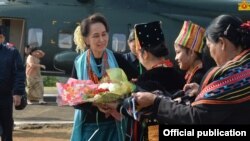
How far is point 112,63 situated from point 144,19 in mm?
7507

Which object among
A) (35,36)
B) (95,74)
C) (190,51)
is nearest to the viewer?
(190,51)

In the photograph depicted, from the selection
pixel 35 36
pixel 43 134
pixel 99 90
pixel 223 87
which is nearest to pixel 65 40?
pixel 35 36

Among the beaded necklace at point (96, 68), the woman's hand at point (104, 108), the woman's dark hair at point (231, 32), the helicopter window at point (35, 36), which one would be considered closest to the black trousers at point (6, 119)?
the beaded necklace at point (96, 68)

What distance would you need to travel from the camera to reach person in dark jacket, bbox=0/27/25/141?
5.43m

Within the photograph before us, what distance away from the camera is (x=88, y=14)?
11.4 meters

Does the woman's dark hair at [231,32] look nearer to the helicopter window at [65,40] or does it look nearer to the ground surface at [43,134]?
the ground surface at [43,134]

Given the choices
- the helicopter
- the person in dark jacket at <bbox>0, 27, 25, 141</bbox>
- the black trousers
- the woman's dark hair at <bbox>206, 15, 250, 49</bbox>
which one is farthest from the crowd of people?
the helicopter

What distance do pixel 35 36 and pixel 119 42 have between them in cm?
197

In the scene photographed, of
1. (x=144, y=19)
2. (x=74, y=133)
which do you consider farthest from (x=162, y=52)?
(x=144, y=19)

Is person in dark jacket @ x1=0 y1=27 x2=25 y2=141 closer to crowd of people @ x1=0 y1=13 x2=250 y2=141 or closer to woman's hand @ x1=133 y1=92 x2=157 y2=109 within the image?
crowd of people @ x1=0 y1=13 x2=250 y2=141

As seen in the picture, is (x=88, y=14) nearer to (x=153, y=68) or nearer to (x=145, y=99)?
(x=153, y=68)

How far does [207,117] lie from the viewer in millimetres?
2201

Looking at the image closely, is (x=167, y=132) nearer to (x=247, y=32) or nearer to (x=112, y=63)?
(x=247, y=32)

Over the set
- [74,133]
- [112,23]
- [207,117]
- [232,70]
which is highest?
[112,23]
